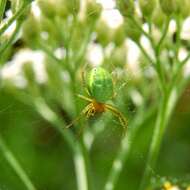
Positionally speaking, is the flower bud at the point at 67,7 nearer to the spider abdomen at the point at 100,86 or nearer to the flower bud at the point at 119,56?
the flower bud at the point at 119,56

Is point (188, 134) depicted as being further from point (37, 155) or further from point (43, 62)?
point (43, 62)

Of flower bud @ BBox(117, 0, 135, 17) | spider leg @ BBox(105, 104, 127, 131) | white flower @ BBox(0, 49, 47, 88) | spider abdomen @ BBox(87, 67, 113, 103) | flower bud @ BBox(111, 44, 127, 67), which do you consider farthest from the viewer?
white flower @ BBox(0, 49, 47, 88)

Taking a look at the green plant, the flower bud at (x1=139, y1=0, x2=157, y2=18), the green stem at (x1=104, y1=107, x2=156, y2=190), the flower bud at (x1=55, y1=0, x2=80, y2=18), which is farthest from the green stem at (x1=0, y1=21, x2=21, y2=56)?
the green stem at (x1=104, y1=107, x2=156, y2=190)

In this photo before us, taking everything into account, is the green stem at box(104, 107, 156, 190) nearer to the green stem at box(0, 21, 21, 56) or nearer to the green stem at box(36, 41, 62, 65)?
the green stem at box(36, 41, 62, 65)

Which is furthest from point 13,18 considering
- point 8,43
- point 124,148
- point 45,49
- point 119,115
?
point 124,148

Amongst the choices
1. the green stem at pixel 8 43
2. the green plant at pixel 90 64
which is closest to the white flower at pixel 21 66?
the green plant at pixel 90 64

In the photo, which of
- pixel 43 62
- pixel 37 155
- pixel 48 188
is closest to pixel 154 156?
pixel 43 62
